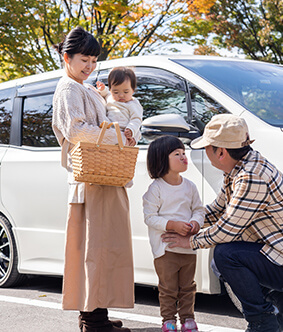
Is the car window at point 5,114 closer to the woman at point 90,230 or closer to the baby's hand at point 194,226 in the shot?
the woman at point 90,230

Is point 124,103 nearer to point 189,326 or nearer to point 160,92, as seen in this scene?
point 160,92

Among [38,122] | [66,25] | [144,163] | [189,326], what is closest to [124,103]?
[144,163]

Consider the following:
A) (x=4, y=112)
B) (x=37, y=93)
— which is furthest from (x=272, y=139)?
(x=4, y=112)

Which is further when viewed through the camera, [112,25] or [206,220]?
[112,25]

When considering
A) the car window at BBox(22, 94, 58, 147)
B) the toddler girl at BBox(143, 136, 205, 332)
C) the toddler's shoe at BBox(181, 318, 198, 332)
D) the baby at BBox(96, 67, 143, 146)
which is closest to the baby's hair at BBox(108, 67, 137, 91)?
the baby at BBox(96, 67, 143, 146)

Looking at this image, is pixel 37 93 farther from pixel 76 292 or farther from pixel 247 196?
pixel 247 196

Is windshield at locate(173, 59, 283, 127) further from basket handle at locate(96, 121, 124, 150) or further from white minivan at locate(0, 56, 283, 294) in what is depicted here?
basket handle at locate(96, 121, 124, 150)

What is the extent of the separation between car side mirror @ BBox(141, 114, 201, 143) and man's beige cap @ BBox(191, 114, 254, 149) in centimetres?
60

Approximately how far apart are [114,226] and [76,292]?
0.47m

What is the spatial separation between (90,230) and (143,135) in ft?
2.91

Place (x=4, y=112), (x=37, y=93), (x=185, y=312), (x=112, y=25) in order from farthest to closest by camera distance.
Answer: (x=112, y=25)
(x=4, y=112)
(x=37, y=93)
(x=185, y=312)

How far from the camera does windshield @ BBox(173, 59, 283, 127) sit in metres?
3.94

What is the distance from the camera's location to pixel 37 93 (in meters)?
5.32

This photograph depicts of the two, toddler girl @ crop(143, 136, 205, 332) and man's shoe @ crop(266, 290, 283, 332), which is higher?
toddler girl @ crop(143, 136, 205, 332)
